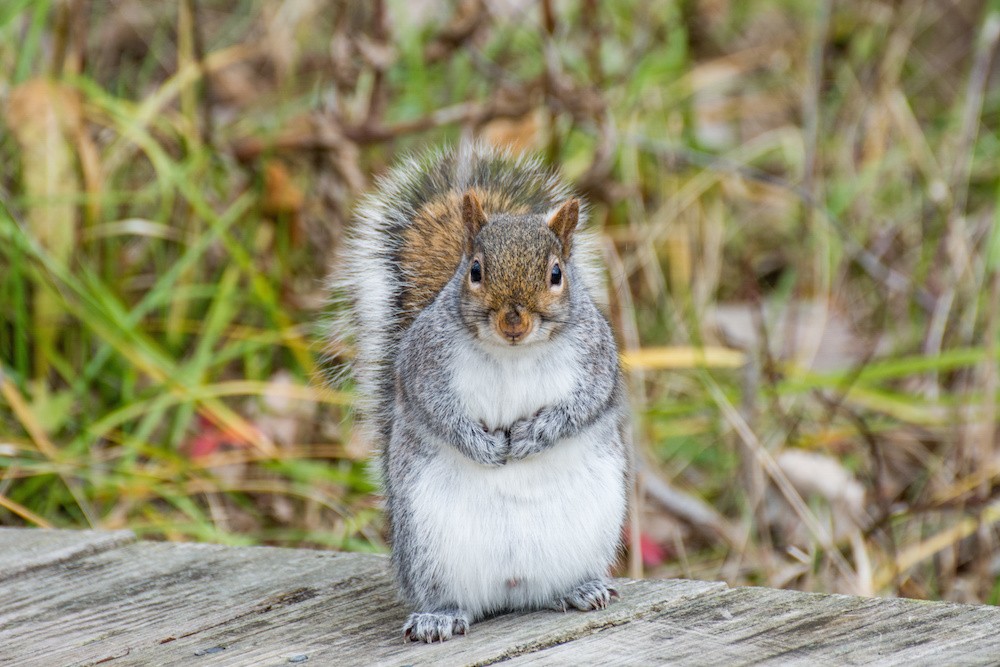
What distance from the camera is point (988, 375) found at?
308cm

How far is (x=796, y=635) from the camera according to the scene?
5.16 ft

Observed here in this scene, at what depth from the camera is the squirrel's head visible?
1.67 m

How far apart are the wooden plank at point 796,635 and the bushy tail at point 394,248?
501mm

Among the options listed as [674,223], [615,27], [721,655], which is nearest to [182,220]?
[674,223]

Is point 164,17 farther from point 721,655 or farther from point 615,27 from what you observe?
point 721,655

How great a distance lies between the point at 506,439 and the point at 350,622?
0.33 metres

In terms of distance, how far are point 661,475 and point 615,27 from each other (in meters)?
1.97

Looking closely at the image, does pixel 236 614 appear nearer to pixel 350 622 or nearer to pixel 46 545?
pixel 350 622

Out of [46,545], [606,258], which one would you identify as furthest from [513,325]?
[606,258]

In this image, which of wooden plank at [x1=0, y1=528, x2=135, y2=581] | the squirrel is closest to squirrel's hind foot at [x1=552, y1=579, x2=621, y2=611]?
the squirrel

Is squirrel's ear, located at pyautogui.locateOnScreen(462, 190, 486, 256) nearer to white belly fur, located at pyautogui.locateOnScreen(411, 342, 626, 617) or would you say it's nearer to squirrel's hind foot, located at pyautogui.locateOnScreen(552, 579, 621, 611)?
white belly fur, located at pyautogui.locateOnScreen(411, 342, 626, 617)

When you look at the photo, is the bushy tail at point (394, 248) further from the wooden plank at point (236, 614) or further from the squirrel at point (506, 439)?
the wooden plank at point (236, 614)

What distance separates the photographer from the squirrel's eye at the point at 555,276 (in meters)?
1.73

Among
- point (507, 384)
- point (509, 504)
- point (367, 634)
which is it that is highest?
point (507, 384)
